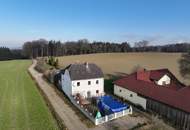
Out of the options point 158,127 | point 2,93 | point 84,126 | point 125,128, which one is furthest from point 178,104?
point 2,93

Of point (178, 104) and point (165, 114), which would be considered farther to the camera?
point (165, 114)

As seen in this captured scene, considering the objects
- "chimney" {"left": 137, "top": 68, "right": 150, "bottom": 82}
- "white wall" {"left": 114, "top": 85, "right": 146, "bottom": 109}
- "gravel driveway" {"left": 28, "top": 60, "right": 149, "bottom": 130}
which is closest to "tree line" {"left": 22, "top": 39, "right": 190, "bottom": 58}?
"chimney" {"left": 137, "top": 68, "right": 150, "bottom": 82}

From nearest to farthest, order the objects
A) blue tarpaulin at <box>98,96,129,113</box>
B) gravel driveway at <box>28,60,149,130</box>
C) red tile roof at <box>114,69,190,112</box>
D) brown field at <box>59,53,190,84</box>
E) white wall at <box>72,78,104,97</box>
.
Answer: gravel driveway at <box>28,60,149,130</box> < red tile roof at <box>114,69,190,112</box> < blue tarpaulin at <box>98,96,129,113</box> < white wall at <box>72,78,104,97</box> < brown field at <box>59,53,190,84</box>

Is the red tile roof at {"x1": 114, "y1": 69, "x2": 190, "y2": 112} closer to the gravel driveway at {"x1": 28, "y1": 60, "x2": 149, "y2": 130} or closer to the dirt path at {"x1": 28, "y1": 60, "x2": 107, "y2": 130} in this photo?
the gravel driveway at {"x1": 28, "y1": 60, "x2": 149, "y2": 130}

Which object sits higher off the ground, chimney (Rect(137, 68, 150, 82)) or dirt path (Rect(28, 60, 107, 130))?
chimney (Rect(137, 68, 150, 82))

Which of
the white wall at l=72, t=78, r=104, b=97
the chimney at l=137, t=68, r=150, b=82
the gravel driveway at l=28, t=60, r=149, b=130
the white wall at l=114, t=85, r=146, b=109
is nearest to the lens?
the gravel driveway at l=28, t=60, r=149, b=130

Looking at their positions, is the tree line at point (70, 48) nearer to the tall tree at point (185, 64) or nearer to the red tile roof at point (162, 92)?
the tall tree at point (185, 64)

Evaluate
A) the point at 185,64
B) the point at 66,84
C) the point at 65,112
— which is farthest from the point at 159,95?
the point at 66,84

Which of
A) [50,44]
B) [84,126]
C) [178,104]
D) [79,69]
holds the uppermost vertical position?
[50,44]

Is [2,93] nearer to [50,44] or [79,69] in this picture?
[79,69]
